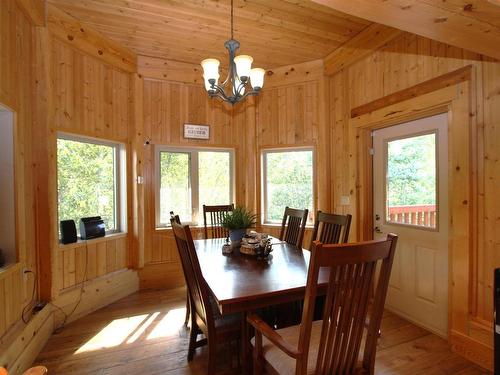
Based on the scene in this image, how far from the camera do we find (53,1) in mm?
2518

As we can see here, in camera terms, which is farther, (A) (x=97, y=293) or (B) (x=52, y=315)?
(A) (x=97, y=293)

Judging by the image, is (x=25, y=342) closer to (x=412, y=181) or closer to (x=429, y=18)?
(x=429, y=18)

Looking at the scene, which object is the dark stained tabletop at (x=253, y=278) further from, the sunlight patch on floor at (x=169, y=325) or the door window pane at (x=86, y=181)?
the door window pane at (x=86, y=181)

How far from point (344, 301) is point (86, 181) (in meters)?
2.99

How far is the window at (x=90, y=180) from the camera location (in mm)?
2855

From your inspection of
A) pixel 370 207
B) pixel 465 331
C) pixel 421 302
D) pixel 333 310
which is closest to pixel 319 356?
pixel 333 310

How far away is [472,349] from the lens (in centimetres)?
204

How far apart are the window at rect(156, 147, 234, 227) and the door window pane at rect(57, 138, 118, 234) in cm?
58

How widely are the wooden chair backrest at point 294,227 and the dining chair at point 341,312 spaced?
137 centimetres

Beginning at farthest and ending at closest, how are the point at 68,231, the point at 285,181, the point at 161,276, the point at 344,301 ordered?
the point at 285,181
the point at 161,276
the point at 68,231
the point at 344,301

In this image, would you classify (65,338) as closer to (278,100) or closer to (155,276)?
(155,276)

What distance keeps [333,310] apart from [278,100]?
10.7 feet

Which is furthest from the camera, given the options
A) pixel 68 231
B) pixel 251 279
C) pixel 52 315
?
pixel 68 231

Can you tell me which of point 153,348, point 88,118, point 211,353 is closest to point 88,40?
point 88,118
